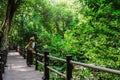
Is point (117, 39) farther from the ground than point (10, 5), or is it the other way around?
point (10, 5)

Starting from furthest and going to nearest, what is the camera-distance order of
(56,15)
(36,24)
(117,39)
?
(56,15)
(36,24)
(117,39)

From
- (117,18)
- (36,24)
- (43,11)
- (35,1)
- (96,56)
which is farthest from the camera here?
(43,11)

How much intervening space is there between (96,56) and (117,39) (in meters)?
1.10

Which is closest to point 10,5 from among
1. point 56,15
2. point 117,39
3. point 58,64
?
point 58,64

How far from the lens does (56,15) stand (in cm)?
5538

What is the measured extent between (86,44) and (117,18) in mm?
3146

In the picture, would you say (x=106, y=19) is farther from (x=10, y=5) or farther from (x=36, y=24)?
(x=36, y=24)

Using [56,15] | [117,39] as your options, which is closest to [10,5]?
[117,39]

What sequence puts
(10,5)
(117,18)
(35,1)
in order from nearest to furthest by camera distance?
(117,18) → (10,5) → (35,1)

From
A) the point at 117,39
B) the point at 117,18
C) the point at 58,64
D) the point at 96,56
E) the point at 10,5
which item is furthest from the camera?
the point at 10,5

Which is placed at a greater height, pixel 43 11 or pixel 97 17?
pixel 43 11

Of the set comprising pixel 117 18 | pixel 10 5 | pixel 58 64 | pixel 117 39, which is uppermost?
pixel 10 5

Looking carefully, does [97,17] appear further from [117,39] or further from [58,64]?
[58,64]

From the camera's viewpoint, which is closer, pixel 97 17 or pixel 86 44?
pixel 97 17
